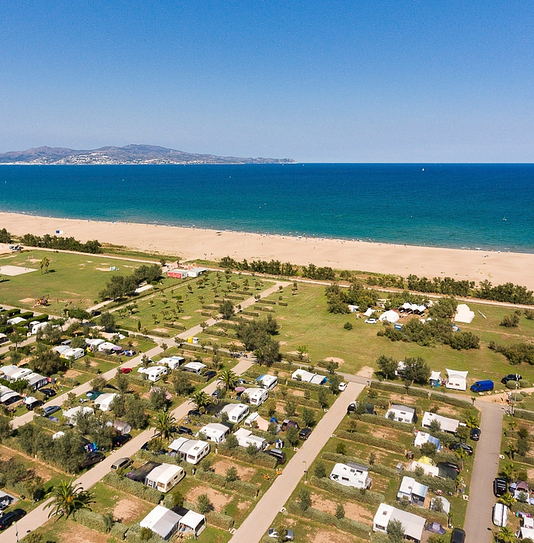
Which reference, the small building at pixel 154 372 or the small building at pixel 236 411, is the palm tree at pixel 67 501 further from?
the small building at pixel 154 372

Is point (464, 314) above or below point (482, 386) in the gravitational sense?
above

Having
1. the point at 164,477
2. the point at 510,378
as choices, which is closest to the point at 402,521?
the point at 164,477

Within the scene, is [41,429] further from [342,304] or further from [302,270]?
[302,270]

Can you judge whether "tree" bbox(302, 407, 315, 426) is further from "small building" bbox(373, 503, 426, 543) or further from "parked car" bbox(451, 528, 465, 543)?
"parked car" bbox(451, 528, 465, 543)

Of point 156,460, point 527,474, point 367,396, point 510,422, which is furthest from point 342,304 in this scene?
point 156,460

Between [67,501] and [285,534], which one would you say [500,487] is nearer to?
[285,534]
